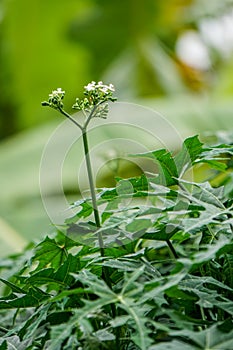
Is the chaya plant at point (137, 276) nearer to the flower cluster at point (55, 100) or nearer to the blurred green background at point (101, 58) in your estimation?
the flower cluster at point (55, 100)

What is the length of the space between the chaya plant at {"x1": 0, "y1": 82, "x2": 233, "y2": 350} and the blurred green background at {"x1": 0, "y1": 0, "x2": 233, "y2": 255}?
1210 millimetres

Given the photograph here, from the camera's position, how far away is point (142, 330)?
0.29m

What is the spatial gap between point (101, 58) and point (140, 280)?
2110 millimetres

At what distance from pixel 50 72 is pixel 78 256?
6.63 feet

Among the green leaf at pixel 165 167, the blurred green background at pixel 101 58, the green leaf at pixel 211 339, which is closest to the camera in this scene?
the green leaf at pixel 211 339

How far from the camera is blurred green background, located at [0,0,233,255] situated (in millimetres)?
1866

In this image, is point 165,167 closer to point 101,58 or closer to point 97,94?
point 97,94

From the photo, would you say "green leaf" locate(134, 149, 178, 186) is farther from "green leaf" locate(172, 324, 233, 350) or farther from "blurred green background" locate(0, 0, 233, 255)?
"blurred green background" locate(0, 0, 233, 255)

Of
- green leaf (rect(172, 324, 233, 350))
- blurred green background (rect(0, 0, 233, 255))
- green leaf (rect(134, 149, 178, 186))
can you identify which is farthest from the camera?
blurred green background (rect(0, 0, 233, 255))

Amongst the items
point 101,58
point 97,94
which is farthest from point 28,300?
point 101,58

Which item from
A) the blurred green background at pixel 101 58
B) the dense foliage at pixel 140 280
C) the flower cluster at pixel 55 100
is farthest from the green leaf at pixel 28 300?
the blurred green background at pixel 101 58

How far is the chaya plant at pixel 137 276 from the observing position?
0.30 meters

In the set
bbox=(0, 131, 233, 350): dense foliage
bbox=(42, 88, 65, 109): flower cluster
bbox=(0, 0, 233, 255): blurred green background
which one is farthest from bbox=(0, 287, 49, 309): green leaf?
bbox=(0, 0, 233, 255): blurred green background

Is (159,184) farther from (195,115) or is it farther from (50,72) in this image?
(50,72)
